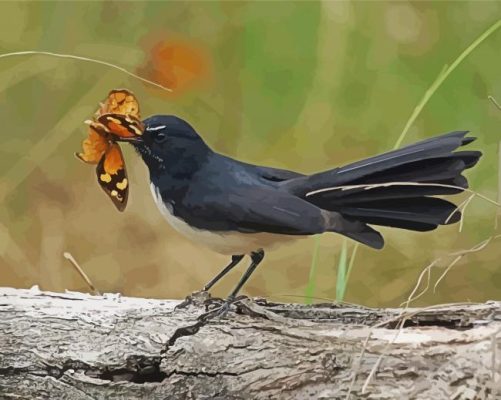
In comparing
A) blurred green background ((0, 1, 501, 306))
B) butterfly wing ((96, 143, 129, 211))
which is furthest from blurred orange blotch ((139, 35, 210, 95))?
butterfly wing ((96, 143, 129, 211))

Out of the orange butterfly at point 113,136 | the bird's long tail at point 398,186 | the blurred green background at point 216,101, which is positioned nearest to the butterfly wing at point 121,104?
Answer: the orange butterfly at point 113,136

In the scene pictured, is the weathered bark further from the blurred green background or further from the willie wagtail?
the blurred green background

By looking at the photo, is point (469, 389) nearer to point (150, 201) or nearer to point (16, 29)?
point (150, 201)

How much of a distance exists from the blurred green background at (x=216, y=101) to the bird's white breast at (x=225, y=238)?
0.53 meters

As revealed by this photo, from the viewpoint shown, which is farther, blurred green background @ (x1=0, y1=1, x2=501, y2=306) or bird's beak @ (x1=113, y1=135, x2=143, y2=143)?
blurred green background @ (x1=0, y1=1, x2=501, y2=306)

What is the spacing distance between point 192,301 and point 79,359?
117 millimetres

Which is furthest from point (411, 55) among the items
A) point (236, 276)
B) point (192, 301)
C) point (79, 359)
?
point (79, 359)

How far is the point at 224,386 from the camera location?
28.7 inches

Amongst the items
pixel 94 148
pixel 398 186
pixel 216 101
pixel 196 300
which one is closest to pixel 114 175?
pixel 94 148

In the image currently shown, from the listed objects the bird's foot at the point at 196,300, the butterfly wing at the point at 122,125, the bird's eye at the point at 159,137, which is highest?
the butterfly wing at the point at 122,125

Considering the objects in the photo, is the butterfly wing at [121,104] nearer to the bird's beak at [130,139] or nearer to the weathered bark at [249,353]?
the bird's beak at [130,139]

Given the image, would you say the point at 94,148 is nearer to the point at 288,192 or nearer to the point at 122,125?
the point at 122,125

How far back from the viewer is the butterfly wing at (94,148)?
78 cm

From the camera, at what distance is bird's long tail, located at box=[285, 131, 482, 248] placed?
730mm
